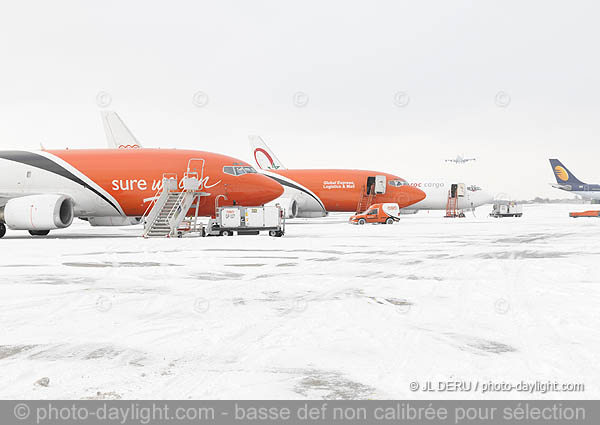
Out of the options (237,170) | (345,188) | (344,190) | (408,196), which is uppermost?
(237,170)

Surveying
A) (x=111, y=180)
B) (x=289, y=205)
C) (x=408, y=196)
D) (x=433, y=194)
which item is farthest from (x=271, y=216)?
(x=433, y=194)

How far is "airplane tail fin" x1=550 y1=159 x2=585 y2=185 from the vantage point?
99.6 meters

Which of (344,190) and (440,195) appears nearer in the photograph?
(344,190)

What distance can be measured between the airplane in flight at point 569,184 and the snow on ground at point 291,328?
87.5 meters

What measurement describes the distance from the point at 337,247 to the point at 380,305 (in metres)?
13.5

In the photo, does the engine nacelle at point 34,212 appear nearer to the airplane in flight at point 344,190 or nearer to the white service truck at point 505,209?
the airplane in flight at point 344,190

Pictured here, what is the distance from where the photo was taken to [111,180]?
3278 centimetres

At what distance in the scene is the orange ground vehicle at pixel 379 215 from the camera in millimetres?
47753

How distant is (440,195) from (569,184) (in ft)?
184

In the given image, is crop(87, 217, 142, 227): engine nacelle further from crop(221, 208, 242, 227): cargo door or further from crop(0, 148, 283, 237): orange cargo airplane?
crop(221, 208, 242, 227): cargo door

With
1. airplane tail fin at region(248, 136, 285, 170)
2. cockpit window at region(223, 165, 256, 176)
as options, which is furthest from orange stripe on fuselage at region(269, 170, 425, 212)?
cockpit window at region(223, 165, 256, 176)

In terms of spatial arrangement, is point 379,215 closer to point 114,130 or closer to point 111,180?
point 111,180

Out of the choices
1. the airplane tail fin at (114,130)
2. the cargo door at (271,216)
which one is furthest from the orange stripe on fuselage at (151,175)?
the airplane tail fin at (114,130)
